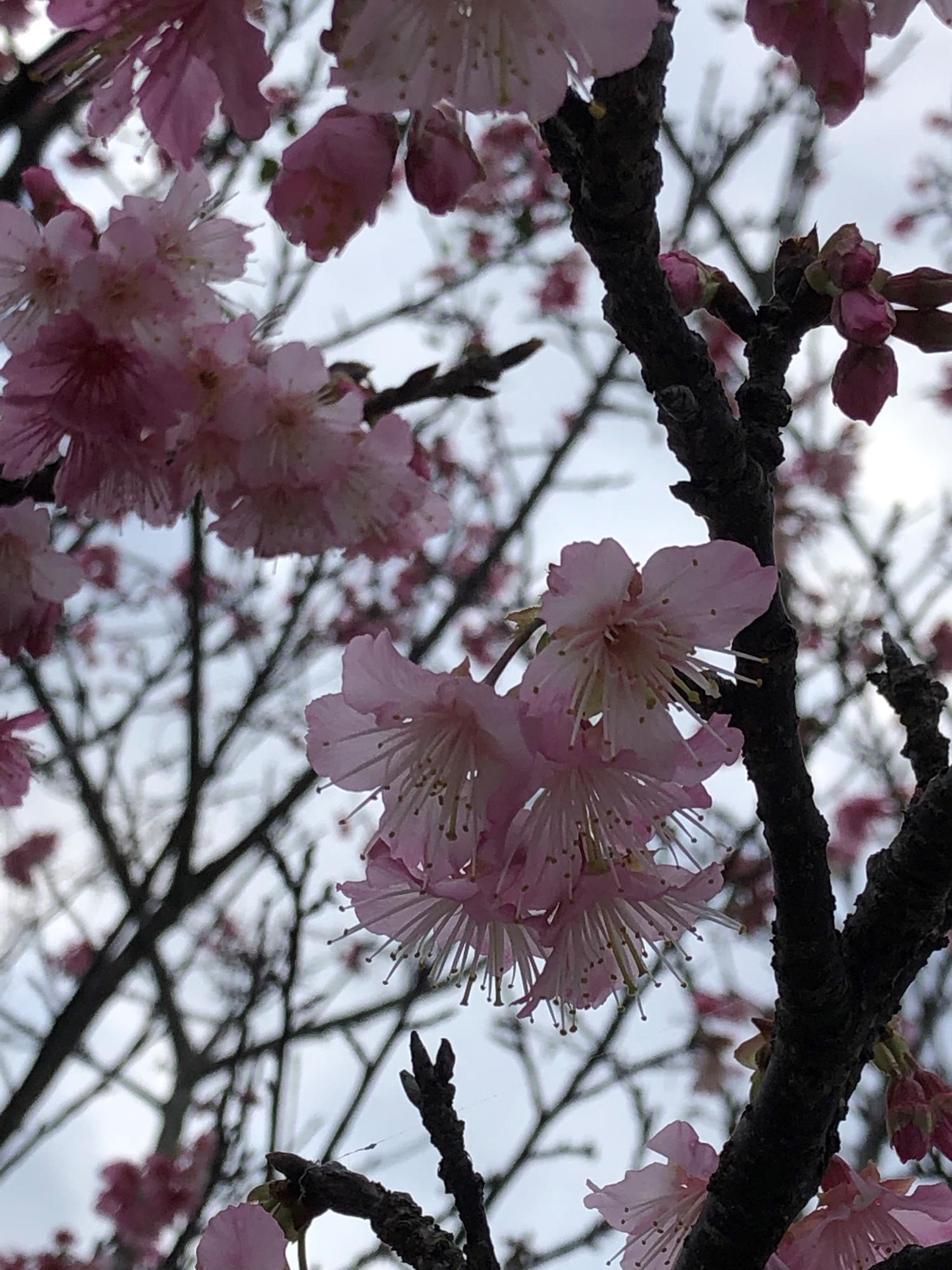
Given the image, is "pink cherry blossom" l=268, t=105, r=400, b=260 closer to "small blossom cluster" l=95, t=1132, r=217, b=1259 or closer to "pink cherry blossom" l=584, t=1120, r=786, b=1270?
"pink cherry blossom" l=584, t=1120, r=786, b=1270

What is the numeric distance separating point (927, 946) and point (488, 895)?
41 cm

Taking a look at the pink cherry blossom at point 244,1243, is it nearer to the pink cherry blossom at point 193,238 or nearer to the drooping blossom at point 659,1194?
the drooping blossom at point 659,1194

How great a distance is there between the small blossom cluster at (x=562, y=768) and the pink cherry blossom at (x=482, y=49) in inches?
14.7

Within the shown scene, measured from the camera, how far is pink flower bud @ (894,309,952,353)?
993 mm

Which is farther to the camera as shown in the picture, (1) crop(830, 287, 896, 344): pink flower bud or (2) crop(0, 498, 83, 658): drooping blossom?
(2) crop(0, 498, 83, 658): drooping blossom

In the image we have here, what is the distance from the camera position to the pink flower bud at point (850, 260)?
954 mm

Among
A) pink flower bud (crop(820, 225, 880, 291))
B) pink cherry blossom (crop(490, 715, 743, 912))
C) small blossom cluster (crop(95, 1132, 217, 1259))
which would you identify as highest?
small blossom cluster (crop(95, 1132, 217, 1259))

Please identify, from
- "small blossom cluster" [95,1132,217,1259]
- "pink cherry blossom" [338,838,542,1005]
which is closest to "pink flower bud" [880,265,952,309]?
"pink cherry blossom" [338,838,542,1005]

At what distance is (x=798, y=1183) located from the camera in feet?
3.27

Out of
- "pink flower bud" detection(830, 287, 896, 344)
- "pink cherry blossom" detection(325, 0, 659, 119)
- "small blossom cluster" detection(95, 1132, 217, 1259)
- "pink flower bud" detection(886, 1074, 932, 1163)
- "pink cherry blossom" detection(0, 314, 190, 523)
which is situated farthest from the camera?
"small blossom cluster" detection(95, 1132, 217, 1259)

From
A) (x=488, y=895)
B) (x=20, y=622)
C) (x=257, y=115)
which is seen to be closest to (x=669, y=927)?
(x=488, y=895)

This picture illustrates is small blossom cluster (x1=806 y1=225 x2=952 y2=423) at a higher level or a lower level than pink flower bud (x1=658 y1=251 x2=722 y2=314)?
lower

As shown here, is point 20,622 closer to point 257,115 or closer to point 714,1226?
point 257,115

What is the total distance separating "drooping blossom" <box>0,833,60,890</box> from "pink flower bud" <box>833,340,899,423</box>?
6560 millimetres
